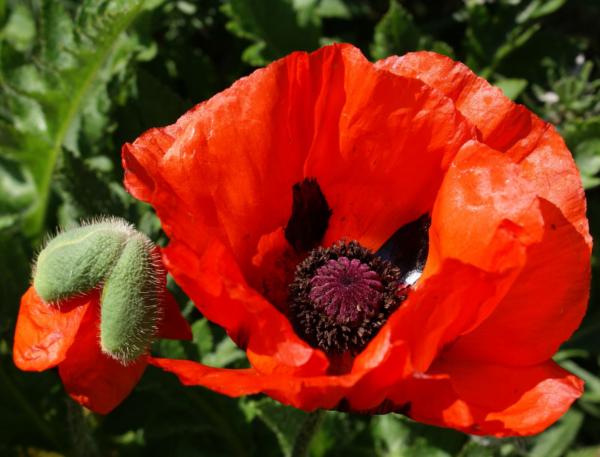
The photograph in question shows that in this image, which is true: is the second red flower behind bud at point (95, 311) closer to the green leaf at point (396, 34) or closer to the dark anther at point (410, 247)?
the dark anther at point (410, 247)

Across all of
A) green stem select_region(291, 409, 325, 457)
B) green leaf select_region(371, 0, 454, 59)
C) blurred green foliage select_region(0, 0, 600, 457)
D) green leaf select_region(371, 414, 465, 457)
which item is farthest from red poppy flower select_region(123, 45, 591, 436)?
green leaf select_region(371, 0, 454, 59)

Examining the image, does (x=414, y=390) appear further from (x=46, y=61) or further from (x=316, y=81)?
(x=46, y=61)

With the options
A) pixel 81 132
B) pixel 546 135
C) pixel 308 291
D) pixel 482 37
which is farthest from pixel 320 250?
pixel 482 37

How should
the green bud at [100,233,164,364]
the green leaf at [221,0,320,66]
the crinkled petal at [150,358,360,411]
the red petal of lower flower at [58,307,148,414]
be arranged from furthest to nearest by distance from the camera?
the green leaf at [221,0,320,66] < the red petal of lower flower at [58,307,148,414] < the green bud at [100,233,164,364] < the crinkled petal at [150,358,360,411]

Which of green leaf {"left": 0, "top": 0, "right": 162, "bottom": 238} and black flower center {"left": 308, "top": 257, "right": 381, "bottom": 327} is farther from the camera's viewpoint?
green leaf {"left": 0, "top": 0, "right": 162, "bottom": 238}

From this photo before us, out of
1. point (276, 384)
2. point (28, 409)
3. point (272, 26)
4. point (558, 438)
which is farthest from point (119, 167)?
point (558, 438)

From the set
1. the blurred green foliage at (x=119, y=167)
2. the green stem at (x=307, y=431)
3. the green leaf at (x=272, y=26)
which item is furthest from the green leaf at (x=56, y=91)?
the green stem at (x=307, y=431)

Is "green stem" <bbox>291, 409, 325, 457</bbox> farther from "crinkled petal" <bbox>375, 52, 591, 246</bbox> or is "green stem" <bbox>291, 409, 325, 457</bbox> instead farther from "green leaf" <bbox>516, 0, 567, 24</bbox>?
"green leaf" <bbox>516, 0, 567, 24</bbox>
